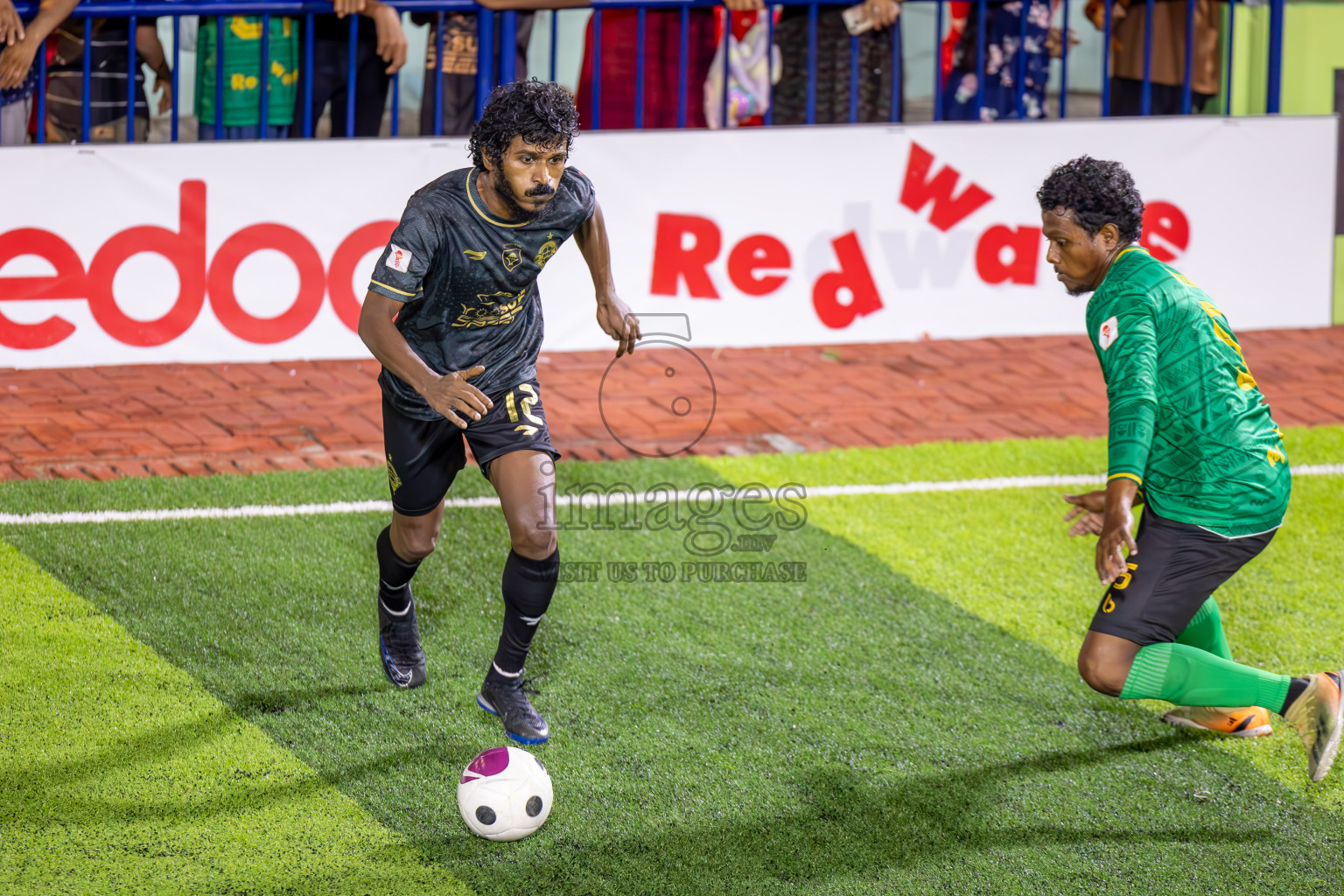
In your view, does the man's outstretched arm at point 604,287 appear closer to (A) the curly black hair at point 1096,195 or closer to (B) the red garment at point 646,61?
(A) the curly black hair at point 1096,195

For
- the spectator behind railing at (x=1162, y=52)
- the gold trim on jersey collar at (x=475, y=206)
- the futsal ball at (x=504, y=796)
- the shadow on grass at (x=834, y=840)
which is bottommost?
the shadow on grass at (x=834, y=840)

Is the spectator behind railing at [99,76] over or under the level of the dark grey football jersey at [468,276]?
over

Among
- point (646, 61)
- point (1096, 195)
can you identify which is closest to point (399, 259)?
point (1096, 195)

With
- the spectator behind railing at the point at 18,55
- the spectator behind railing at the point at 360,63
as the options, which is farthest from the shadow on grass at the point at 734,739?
the spectator behind railing at the point at 360,63

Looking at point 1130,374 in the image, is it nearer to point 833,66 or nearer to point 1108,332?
point 1108,332

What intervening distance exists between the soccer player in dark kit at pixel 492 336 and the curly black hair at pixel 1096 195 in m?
1.55

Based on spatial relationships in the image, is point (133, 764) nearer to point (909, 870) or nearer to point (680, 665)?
point (680, 665)

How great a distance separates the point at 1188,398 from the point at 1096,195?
66 centimetres

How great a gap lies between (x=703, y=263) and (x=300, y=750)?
17.8ft

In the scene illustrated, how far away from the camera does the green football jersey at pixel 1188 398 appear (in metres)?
4.20

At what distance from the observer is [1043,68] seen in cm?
1031

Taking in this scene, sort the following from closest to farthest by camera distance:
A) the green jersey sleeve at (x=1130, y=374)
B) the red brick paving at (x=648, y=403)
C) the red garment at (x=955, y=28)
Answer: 1. the green jersey sleeve at (x=1130, y=374)
2. the red brick paving at (x=648, y=403)
3. the red garment at (x=955, y=28)

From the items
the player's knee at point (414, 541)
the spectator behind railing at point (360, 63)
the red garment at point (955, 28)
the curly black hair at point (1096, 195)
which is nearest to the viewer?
the curly black hair at point (1096, 195)

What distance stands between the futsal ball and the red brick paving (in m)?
3.73
